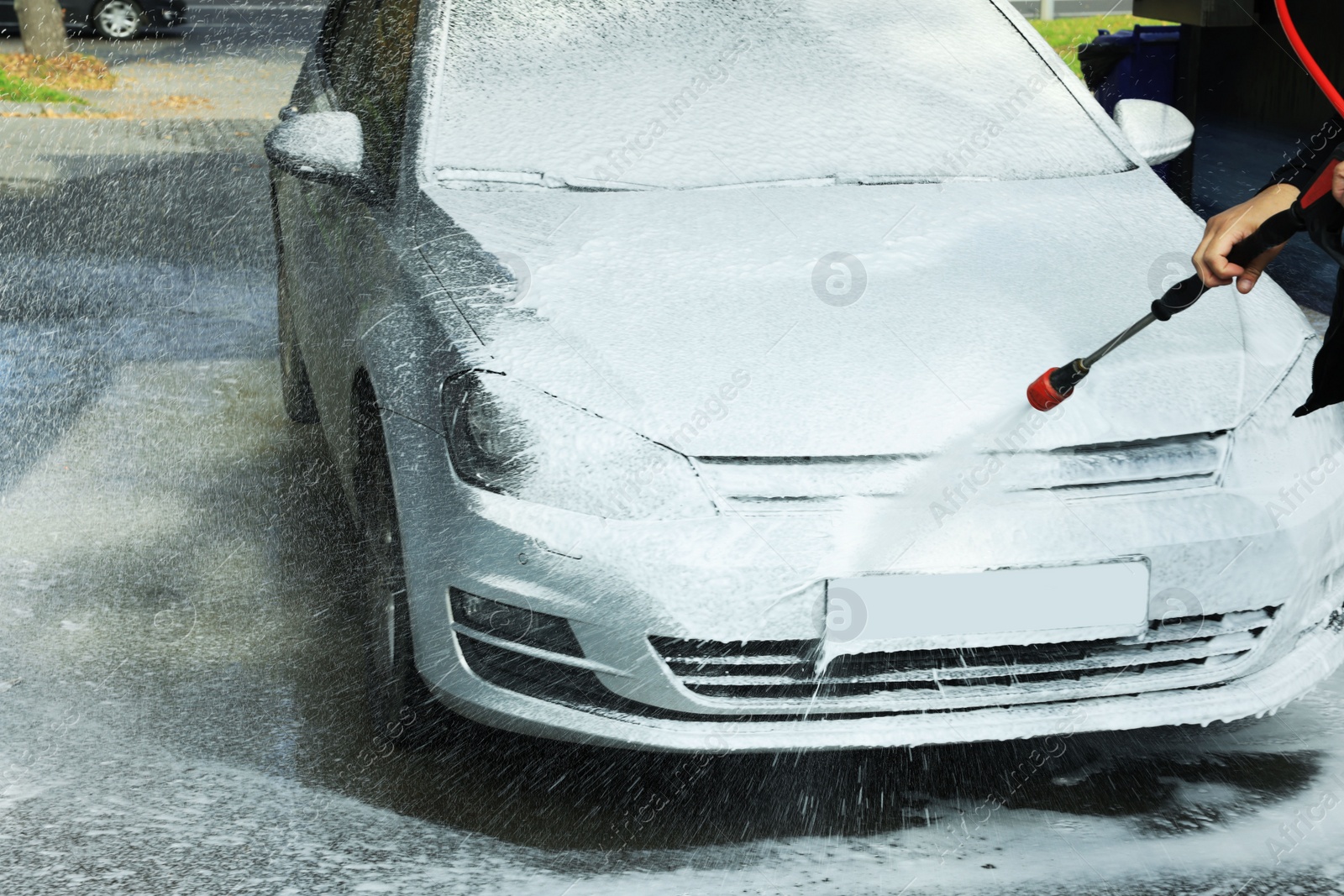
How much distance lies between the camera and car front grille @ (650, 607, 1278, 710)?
8.88 ft

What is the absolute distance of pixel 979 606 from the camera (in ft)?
8.83

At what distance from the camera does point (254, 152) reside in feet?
39.2

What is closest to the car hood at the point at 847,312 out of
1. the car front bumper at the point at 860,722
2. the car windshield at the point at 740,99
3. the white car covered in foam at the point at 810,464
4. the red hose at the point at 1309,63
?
the white car covered in foam at the point at 810,464

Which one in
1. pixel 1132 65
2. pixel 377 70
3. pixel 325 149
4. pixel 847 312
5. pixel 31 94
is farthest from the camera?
pixel 31 94

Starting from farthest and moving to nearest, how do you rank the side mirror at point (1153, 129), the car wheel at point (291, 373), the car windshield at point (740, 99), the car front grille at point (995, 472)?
the car wheel at point (291, 373)
the side mirror at point (1153, 129)
the car windshield at point (740, 99)
the car front grille at point (995, 472)

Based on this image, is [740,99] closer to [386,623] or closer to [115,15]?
[386,623]

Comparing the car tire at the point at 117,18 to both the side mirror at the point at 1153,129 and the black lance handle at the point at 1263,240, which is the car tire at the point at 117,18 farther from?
the black lance handle at the point at 1263,240

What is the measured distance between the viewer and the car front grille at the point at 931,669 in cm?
271

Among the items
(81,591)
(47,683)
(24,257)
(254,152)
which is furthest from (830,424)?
(254,152)

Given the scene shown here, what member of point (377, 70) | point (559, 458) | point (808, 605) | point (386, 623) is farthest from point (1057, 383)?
point (377, 70)

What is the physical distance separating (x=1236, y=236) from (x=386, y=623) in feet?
5.80

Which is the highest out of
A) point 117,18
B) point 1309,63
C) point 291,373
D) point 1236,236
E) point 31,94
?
point 1309,63

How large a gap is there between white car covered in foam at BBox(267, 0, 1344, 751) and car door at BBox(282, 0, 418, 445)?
4cm

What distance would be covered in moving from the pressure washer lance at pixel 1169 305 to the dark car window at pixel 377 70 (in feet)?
5.61
